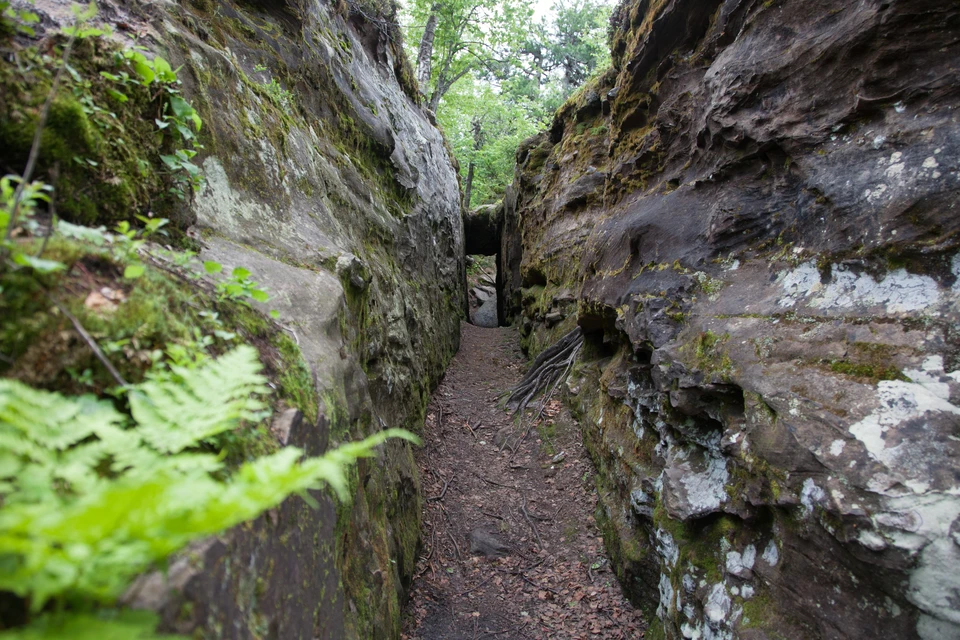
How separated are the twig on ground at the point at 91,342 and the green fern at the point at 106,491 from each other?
0.47 ft

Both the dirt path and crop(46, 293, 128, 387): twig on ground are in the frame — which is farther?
the dirt path

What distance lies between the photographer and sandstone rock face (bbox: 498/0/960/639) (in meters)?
3.10

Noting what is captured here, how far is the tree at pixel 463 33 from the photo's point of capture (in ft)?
57.4

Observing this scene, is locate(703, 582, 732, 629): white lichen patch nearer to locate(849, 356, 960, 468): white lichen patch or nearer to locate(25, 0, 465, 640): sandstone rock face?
locate(849, 356, 960, 468): white lichen patch

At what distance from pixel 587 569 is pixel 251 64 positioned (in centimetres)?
778

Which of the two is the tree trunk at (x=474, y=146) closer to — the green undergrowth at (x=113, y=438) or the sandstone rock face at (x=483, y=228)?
the sandstone rock face at (x=483, y=228)

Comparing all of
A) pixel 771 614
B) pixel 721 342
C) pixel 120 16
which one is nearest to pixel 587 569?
pixel 771 614

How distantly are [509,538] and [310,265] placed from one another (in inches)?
180

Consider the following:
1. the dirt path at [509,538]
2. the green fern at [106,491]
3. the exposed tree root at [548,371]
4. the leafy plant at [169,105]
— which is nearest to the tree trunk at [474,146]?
the exposed tree root at [548,371]

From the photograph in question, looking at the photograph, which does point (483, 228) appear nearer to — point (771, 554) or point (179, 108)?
point (179, 108)

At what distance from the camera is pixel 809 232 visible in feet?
14.4

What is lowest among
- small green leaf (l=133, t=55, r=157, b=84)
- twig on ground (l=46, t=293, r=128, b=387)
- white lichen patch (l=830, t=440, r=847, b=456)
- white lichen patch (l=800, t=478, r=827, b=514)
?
white lichen patch (l=800, t=478, r=827, b=514)

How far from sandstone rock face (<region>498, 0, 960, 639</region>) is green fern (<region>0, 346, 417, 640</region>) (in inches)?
145

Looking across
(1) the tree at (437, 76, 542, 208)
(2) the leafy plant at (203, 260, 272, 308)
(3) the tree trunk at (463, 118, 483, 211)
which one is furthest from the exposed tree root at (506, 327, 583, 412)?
(3) the tree trunk at (463, 118, 483, 211)
